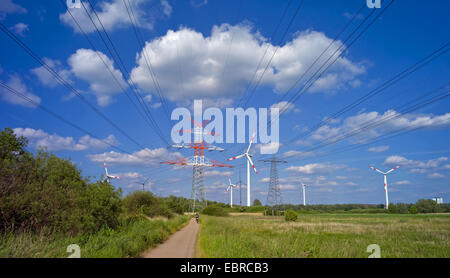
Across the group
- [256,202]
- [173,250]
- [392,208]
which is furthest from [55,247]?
[256,202]

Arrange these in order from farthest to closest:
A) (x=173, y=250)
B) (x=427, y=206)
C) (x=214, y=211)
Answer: (x=427, y=206) → (x=214, y=211) → (x=173, y=250)

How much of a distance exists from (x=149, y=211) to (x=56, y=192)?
28.5 meters

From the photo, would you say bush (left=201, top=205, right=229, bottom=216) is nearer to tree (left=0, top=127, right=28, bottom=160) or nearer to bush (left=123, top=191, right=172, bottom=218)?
bush (left=123, top=191, right=172, bottom=218)

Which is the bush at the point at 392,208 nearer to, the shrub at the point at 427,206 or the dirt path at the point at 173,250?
the shrub at the point at 427,206

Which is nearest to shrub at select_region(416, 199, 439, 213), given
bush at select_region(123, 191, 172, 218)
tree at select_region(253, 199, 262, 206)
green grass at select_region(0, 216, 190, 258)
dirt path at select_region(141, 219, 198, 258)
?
tree at select_region(253, 199, 262, 206)

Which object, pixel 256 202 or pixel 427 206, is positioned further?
pixel 256 202

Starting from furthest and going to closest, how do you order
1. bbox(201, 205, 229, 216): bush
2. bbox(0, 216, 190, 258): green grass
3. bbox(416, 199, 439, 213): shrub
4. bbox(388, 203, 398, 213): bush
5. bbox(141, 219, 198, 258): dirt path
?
1. bbox(416, 199, 439, 213): shrub
2. bbox(388, 203, 398, 213): bush
3. bbox(201, 205, 229, 216): bush
4. bbox(141, 219, 198, 258): dirt path
5. bbox(0, 216, 190, 258): green grass

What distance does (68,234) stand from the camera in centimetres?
1490

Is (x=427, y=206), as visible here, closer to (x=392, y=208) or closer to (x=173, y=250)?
(x=392, y=208)

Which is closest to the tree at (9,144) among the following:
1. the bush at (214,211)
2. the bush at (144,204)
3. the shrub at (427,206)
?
the bush at (144,204)

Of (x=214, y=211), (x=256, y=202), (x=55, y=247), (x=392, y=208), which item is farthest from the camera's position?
(x=256, y=202)

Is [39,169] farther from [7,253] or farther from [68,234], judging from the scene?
[7,253]

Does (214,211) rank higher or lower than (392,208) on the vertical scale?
higher
